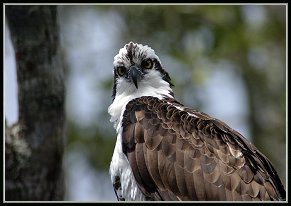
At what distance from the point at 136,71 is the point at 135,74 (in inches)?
2.2

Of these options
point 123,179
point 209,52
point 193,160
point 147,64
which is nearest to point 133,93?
point 147,64

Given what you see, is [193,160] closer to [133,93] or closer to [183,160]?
[183,160]

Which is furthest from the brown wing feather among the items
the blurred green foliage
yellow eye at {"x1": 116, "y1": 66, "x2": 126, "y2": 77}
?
the blurred green foliage

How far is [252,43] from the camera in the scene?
16.6 m

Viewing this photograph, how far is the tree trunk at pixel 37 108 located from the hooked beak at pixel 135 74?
851 millimetres

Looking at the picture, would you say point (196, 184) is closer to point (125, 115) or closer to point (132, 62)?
point (125, 115)

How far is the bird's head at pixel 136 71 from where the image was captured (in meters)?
8.77

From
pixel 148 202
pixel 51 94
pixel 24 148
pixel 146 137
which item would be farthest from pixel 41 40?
pixel 148 202

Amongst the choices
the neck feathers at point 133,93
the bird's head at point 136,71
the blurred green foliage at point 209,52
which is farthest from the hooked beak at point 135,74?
the blurred green foliage at point 209,52

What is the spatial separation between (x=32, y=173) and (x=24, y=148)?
33cm

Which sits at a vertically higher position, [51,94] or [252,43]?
[252,43]

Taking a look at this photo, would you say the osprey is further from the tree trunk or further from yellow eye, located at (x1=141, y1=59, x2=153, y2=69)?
the tree trunk

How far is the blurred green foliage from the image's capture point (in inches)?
591

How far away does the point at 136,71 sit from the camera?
8805 millimetres
